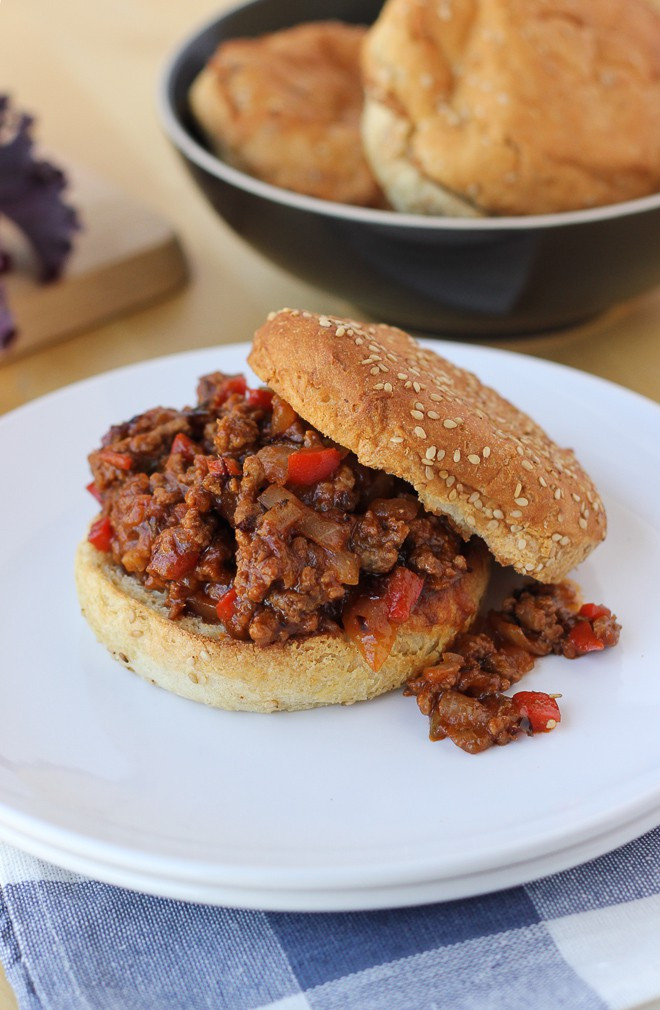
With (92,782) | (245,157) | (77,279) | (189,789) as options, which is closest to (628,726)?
(189,789)

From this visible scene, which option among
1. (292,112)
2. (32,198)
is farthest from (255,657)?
(32,198)

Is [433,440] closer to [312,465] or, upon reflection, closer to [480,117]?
[312,465]

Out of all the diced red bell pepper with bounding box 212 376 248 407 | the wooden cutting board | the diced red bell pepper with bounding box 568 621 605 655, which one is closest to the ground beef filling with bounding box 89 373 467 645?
the diced red bell pepper with bounding box 212 376 248 407

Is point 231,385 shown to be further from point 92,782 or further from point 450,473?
point 92,782

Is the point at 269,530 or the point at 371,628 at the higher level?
the point at 269,530

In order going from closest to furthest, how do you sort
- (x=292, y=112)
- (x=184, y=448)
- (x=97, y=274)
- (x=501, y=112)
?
1. (x=184, y=448)
2. (x=501, y=112)
3. (x=292, y=112)
4. (x=97, y=274)

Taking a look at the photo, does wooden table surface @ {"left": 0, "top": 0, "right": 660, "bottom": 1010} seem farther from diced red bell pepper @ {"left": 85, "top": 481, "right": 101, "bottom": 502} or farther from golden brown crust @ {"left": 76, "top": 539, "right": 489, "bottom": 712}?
diced red bell pepper @ {"left": 85, "top": 481, "right": 101, "bottom": 502}
